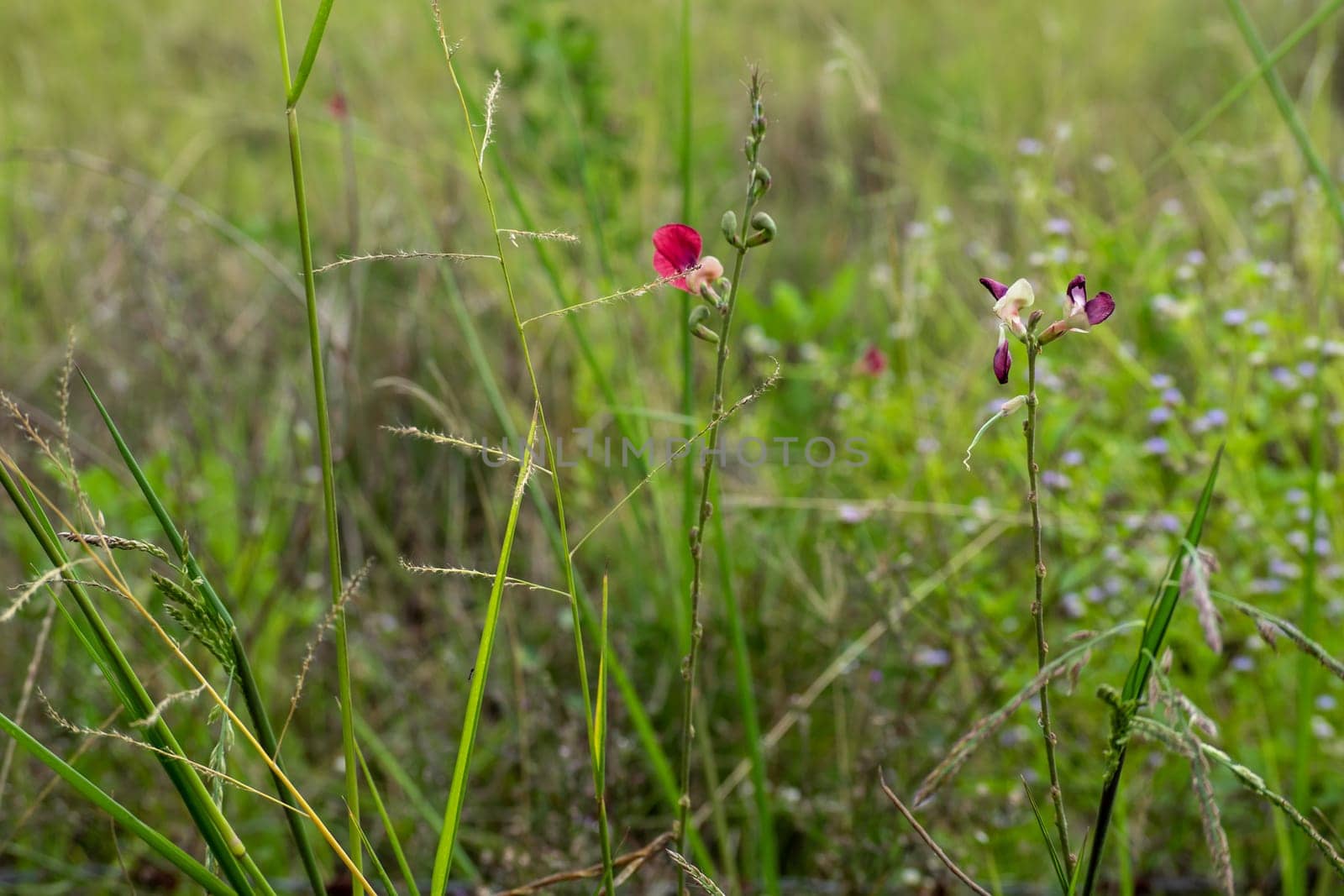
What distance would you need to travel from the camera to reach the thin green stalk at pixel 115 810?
0.61 m

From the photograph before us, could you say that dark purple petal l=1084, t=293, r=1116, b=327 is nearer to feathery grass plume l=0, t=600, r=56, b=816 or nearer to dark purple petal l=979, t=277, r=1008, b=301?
dark purple petal l=979, t=277, r=1008, b=301

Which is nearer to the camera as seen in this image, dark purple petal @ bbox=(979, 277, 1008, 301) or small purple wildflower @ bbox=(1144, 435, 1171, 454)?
dark purple petal @ bbox=(979, 277, 1008, 301)

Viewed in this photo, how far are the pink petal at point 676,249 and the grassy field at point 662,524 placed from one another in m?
0.07

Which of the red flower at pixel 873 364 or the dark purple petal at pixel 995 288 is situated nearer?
the dark purple petal at pixel 995 288

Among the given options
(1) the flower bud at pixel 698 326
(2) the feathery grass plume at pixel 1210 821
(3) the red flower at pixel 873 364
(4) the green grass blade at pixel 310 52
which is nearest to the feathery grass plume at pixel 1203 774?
(2) the feathery grass plume at pixel 1210 821

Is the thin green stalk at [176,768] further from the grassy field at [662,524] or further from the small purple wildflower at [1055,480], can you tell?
the small purple wildflower at [1055,480]

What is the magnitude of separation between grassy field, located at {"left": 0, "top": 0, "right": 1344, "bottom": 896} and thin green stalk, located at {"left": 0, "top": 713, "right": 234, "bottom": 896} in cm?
4

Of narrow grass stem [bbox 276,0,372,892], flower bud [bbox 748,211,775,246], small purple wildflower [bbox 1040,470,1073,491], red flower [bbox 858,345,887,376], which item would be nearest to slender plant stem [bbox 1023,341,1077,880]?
flower bud [bbox 748,211,775,246]

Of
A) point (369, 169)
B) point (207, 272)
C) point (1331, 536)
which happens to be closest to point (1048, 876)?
point (1331, 536)

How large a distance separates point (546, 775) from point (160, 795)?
1.80ft

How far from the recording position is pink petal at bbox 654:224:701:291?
2.60ft

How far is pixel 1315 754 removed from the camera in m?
1.49

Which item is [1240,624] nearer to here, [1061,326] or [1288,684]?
[1288,684]

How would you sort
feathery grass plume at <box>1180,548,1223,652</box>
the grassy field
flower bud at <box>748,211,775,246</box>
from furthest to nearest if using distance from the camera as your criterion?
the grassy field → flower bud at <box>748,211,775,246</box> → feathery grass plume at <box>1180,548,1223,652</box>
